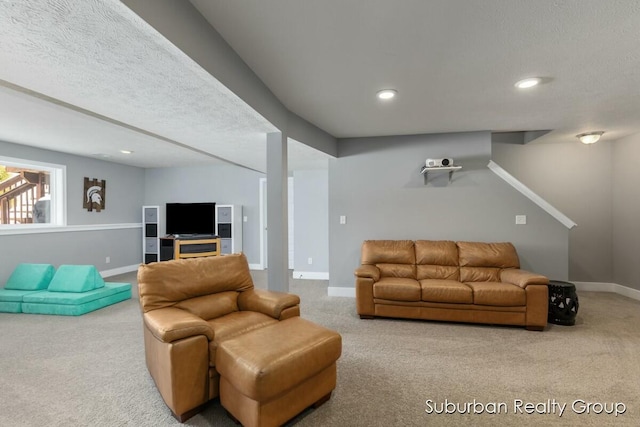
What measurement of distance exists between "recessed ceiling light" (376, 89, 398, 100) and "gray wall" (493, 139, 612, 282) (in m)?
3.06

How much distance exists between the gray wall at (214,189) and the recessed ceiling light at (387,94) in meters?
4.20

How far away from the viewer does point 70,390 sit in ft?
7.07

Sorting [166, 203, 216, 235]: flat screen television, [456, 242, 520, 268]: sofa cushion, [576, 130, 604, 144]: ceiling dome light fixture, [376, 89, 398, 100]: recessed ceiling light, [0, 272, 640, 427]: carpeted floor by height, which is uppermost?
[376, 89, 398, 100]: recessed ceiling light

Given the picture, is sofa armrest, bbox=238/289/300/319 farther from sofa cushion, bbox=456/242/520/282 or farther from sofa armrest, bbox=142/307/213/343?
sofa cushion, bbox=456/242/520/282

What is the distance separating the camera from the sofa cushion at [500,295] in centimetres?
321

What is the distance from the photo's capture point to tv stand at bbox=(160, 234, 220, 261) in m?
6.06

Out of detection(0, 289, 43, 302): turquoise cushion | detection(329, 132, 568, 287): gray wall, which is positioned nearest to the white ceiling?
detection(329, 132, 568, 287): gray wall

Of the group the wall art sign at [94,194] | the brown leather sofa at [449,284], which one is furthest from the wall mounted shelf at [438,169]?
the wall art sign at [94,194]

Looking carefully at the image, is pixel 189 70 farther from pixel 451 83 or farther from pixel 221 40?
pixel 451 83

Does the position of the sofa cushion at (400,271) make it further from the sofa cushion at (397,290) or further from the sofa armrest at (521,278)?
the sofa armrest at (521,278)

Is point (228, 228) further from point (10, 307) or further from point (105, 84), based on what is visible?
point (105, 84)

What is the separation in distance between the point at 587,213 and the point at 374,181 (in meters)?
3.61

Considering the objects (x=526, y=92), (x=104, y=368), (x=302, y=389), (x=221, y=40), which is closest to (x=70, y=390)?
(x=104, y=368)

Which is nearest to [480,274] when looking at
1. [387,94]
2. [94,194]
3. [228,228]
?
[387,94]
